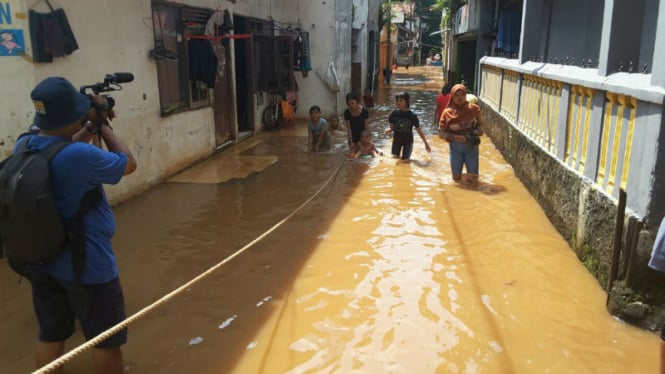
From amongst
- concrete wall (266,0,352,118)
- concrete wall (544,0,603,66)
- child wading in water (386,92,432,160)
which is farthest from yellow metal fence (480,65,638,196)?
concrete wall (266,0,352,118)

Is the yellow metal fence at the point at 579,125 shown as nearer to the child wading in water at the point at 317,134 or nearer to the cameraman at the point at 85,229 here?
the child wading in water at the point at 317,134

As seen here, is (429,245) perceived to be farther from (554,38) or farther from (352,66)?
(352,66)

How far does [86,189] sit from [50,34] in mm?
3338

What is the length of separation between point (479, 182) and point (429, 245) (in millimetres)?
2814

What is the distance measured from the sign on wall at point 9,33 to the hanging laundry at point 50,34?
15 centimetres

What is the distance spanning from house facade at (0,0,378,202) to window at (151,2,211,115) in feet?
0.05

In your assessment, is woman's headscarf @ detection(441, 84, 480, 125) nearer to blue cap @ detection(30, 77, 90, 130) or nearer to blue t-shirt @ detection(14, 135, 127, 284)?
blue t-shirt @ detection(14, 135, 127, 284)

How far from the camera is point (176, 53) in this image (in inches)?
323

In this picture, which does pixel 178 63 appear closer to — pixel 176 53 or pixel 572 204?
pixel 176 53

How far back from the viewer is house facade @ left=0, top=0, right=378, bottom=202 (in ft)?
16.3

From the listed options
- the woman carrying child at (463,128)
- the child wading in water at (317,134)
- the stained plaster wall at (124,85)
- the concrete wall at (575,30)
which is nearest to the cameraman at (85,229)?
the stained plaster wall at (124,85)

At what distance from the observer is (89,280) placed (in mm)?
2615

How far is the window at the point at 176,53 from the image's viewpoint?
7570 mm

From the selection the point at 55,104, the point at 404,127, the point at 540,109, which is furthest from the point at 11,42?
the point at 540,109
